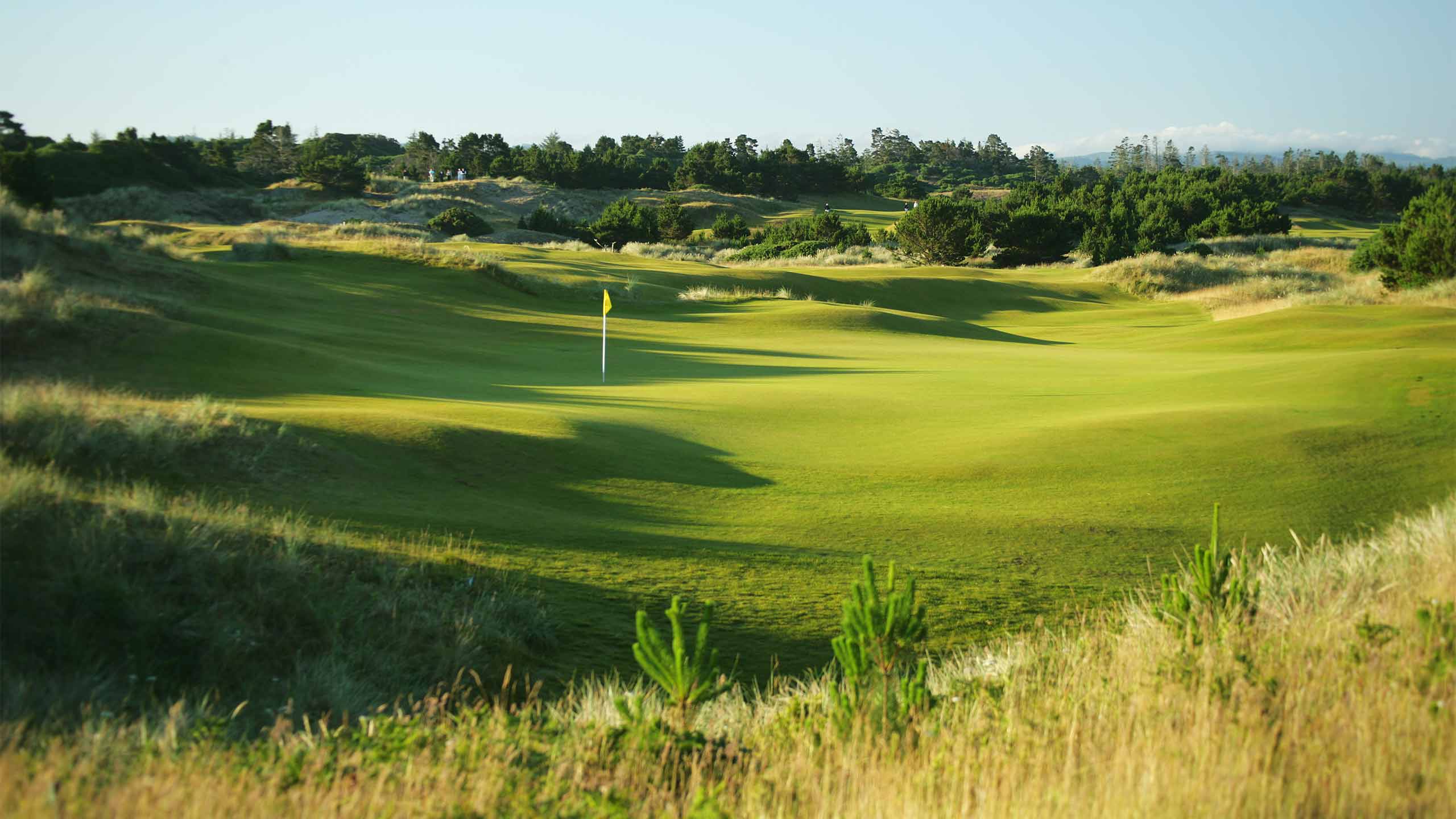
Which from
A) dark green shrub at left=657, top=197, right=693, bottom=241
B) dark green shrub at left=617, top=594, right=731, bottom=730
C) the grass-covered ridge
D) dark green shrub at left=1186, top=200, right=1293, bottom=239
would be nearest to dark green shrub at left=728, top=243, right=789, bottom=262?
dark green shrub at left=657, top=197, right=693, bottom=241

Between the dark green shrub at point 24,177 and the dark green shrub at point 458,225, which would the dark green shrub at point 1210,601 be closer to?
the dark green shrub at point 24,177

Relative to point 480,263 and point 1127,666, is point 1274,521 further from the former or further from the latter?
point 480,263

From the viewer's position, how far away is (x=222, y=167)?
83562 millimetres

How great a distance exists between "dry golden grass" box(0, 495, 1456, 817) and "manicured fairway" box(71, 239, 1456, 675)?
2007mm

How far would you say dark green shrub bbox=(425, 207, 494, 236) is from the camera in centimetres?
6162

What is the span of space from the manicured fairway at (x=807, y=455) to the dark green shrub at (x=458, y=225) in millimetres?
38222

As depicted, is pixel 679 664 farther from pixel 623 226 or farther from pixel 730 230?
pixel 730 230

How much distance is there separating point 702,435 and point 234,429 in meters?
6.06

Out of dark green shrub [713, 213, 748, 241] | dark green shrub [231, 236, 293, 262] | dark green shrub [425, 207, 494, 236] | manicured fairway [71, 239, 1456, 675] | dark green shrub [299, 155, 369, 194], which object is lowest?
manicured fairway [71, 239, 1456, 675]

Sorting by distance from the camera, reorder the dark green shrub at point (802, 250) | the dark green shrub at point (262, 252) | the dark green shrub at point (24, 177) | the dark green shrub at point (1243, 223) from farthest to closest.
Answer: the dark green shrub at point (1243, 223) → the dark green shrub at point (802, 250) → the dark green shrub at point (262, 252) → the dark green shrub at point (24, 177)

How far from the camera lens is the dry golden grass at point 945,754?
357 cm

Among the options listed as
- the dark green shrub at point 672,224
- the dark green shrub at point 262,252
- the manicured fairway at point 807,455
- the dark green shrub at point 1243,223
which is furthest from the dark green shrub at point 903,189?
the manicured fairway at point 807,455

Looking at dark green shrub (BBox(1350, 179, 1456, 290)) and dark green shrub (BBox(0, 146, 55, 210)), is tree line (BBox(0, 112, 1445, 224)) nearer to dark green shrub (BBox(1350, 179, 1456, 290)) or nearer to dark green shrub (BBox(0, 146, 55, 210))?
dark green shrub (BBox(0, 146, 55, 210))

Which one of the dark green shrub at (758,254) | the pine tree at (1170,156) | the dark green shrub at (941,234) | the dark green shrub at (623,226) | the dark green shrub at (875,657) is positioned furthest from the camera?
the pine tree at (1170,156)
